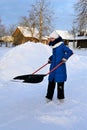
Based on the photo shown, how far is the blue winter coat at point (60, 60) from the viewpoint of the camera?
6.75 metres

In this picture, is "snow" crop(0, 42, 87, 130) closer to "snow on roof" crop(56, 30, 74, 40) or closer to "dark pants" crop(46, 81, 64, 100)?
"dark pants" crop(46, 81, 64, 100)

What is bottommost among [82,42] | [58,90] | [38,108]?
[82,42]

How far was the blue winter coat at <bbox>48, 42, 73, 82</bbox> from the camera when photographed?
675 centimetres

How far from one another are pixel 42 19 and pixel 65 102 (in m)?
46.4

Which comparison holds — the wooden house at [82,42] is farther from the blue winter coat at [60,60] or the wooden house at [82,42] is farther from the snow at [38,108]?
the blue winter coat at [60,60]

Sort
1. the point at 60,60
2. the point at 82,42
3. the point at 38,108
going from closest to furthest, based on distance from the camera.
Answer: the point at 38,108 < the point at 60,60 < the point at 82,42

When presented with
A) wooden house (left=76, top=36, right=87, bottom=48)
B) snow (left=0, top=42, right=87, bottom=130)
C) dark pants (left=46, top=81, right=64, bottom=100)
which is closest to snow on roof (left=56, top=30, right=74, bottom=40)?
wooden house (left=76, top=36, right=87, bottom=48)

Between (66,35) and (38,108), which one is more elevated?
(38,108)

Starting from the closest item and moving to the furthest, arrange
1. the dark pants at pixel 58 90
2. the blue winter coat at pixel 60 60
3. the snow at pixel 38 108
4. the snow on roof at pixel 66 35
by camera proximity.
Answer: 1. the snow at pixel 38 108
2. the blue winter coat at pixel 60 60
3. the dark pants at pixel 58 90
4. the snow on roof at pixel 66 35

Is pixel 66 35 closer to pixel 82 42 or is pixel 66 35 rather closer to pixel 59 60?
pixel 82 42

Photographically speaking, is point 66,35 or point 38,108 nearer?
point 38,108

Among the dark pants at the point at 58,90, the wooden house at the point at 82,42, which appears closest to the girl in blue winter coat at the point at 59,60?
the dark pants at the point at 58,90

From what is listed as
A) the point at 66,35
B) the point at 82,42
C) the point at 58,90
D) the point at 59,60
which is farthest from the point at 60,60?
the point at 66,35

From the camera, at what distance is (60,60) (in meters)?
6.82
